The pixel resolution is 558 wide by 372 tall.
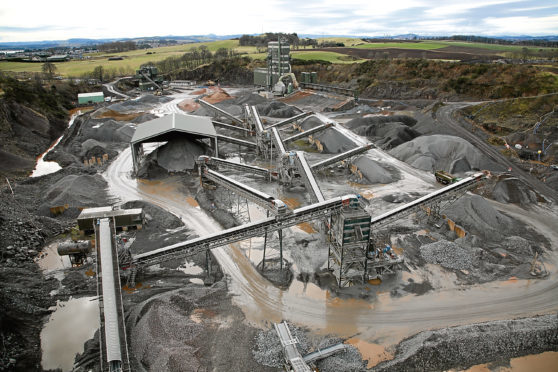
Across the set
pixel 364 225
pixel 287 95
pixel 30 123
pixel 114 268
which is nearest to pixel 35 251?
pixel 114 268

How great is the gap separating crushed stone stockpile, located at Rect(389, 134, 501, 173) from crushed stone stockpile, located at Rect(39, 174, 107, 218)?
3544 centimetres

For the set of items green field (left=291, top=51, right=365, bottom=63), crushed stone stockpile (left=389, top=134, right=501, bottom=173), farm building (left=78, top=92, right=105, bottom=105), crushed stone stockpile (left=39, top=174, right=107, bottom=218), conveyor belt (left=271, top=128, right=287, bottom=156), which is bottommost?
crushed stone stockpile (left=39, top=174, right=107, bottom=218)

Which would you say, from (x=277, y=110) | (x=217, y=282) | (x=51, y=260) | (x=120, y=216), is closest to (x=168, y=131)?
(x=120, y=216)

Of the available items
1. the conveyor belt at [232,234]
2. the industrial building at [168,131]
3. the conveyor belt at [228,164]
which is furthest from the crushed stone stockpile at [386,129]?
the conveyor belt at [232,234]

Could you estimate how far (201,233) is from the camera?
95.6 ft

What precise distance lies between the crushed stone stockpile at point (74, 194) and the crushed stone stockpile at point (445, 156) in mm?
35441

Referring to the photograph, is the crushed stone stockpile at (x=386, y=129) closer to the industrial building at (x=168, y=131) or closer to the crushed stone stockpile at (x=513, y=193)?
the crushed stone stockpile at (x=513, y=193)

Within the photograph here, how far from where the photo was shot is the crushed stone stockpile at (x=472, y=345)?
17094 millimetres

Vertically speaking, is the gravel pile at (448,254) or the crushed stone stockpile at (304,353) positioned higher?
the gravel pile at (448,254)

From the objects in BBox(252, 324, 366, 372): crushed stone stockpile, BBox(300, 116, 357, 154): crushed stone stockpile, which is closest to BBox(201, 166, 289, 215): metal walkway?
BBox(252, 324, 366, 372): crushed stone stockpile

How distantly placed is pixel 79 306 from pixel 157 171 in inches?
862

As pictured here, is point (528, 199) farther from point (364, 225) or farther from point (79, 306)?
point (79, 306)

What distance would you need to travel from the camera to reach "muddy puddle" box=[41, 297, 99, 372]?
18047 millimetres

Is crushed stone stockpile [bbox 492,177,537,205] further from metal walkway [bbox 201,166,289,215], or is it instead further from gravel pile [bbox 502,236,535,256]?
metal walkway [bbox 201,166,289,215]
